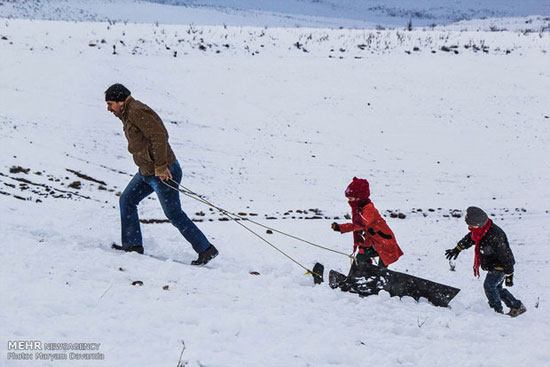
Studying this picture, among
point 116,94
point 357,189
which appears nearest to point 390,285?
point 357,189

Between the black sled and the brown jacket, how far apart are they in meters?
2.31

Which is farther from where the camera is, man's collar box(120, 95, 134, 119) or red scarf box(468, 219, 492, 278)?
red scarf box(468, 219, 492, 278)

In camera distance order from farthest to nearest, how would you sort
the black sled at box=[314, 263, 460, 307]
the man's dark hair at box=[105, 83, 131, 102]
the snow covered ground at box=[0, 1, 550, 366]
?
the black sled at box=[314, 263, 460, 307] → the man's dark hair at box=[105, 83, 131, 102] → the snow covered ground at box=[0, 1, 550, 366]

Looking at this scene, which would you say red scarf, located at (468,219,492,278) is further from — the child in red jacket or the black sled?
the child in red jacket

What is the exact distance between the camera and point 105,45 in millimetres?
15586

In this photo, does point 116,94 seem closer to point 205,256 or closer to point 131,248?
point 131,248

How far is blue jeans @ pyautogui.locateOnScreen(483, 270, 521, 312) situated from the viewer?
16.2 ft

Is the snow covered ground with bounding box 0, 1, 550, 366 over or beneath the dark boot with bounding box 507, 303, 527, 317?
over

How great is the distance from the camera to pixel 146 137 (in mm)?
4562

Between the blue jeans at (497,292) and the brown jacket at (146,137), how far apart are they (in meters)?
3.91

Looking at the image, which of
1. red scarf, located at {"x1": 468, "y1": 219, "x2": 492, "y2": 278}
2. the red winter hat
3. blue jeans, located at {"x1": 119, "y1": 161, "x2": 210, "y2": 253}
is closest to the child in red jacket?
the red winter hat

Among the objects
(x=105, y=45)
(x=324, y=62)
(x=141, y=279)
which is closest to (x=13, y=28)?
(x=105, y=45)

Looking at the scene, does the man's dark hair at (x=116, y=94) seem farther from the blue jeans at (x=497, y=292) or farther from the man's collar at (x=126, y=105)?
the blue jeans at (x=497, y=292)

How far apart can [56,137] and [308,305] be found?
8.28 metres
